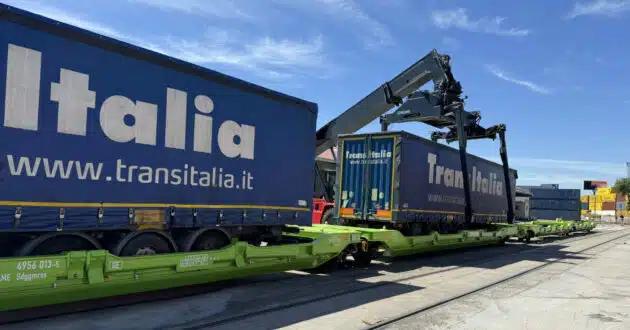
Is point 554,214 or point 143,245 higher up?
point 143,245

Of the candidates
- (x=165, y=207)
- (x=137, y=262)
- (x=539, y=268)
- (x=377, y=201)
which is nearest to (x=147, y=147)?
(x=165, y=207)

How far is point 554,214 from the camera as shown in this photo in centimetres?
4412

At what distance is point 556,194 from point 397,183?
122 ft

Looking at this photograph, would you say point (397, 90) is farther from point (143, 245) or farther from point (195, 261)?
point (143, 245)

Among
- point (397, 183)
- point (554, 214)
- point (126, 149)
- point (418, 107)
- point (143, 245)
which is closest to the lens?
point (126, 149)

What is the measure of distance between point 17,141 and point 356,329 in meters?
4.65

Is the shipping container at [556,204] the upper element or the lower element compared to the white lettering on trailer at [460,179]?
lower

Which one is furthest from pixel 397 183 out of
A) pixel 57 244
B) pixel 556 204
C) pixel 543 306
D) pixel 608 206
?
pixel 608 206

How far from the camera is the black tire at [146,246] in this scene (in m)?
6.88

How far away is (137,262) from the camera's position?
6.48 meters

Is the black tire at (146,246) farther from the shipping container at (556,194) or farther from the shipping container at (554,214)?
the shipping container at (556,194)

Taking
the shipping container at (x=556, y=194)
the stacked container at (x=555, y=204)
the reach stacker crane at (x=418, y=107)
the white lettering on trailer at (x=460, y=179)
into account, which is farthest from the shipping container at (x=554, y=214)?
the reach stacker crane at (x=418, y=107)

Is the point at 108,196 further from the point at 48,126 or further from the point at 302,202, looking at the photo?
the point at 302,202

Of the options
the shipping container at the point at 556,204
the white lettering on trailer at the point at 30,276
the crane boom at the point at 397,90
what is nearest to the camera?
the white lettering on trailer at the point at 30,276
